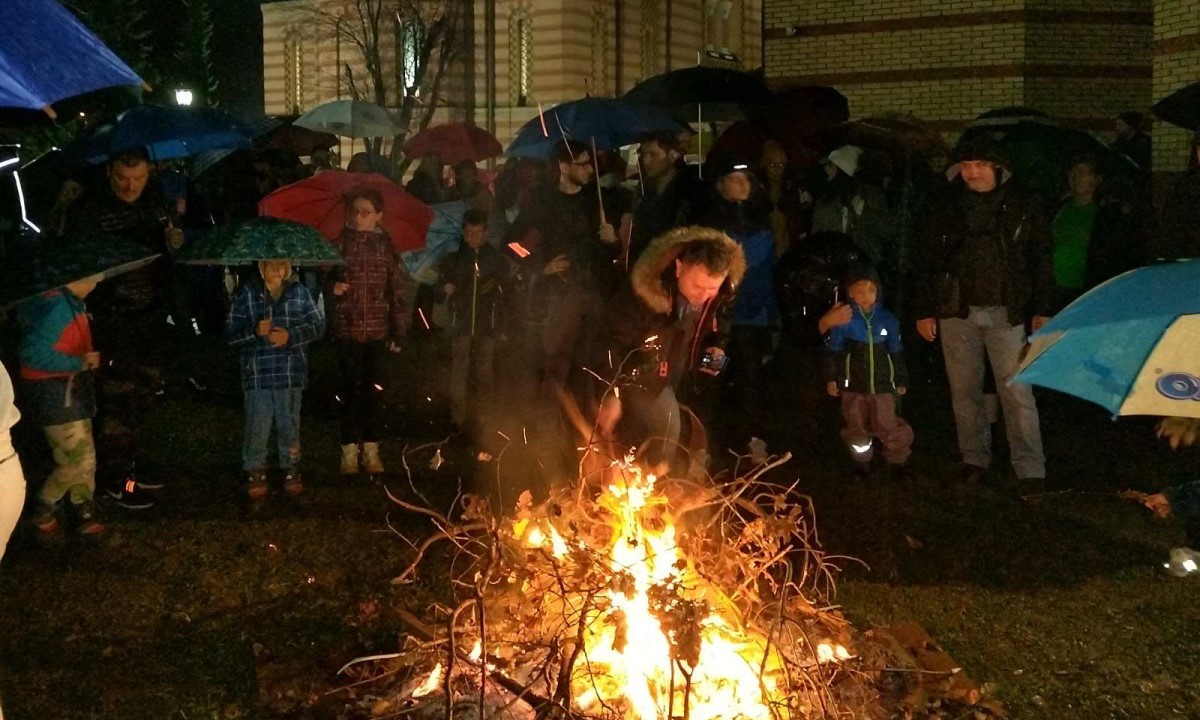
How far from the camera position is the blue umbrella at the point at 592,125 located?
35.2 feet

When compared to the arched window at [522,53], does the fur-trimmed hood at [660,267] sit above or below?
below

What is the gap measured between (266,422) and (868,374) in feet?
12.5

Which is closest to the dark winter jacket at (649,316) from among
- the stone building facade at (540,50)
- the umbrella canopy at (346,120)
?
the umbrella canopy at (346,120)

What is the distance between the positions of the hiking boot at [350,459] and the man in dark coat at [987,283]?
148 inches

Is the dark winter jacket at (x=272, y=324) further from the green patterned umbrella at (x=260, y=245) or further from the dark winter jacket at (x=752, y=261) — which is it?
the dark winter jacket at (x=752, y=261)

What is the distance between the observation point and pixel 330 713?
4.90 meters

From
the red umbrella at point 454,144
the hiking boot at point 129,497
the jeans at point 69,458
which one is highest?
the red umbrella at point 454,144

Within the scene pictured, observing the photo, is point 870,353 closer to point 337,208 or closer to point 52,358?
point 337,208

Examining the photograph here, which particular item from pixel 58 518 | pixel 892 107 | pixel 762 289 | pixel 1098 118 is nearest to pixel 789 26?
pixel 892 107

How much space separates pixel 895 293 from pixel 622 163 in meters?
2.71

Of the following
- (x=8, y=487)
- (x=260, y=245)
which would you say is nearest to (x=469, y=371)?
(x=260, y=245)

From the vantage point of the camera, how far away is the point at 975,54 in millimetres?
16750

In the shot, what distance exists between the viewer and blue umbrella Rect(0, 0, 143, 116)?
3.66m

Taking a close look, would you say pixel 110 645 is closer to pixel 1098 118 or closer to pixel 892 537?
pixel 892 537
